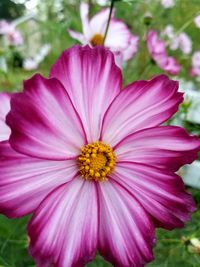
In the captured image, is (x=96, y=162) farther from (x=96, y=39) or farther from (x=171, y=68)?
(x=171, y=68)

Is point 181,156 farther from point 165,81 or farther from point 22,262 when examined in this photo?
point 22,262

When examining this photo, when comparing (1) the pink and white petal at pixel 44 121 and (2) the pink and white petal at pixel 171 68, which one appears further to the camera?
(2) the pink and white petal at pixel 171 68

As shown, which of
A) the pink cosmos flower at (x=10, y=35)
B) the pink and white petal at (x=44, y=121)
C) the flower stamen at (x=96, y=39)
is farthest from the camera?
the pink cosmos flower at (x=10, y=35)

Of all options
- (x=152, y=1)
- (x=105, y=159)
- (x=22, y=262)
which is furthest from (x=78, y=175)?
(x=152, y=1)

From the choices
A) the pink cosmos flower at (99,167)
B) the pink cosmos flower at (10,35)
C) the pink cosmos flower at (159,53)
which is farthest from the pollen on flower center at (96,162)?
the pink cosmos flower at (10,35)

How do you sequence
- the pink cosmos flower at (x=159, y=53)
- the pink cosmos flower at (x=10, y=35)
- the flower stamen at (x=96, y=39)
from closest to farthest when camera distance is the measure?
1. the flower stamen at (x=96, y=39)
2. the pink cosmos flower at (x=159, y=53)
3. the pink cosmos flower at (x=10, y=35)

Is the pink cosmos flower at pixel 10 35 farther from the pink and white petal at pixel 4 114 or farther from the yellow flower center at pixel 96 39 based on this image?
the pink and white petal at pixel 4 114

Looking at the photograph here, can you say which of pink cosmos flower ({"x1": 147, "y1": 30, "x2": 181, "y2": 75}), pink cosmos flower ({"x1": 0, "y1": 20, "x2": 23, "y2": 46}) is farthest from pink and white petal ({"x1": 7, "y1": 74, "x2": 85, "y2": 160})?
pink cosmos flower ({"x1": 0, "y1": 20, "x2": 23, "y2": 46})
